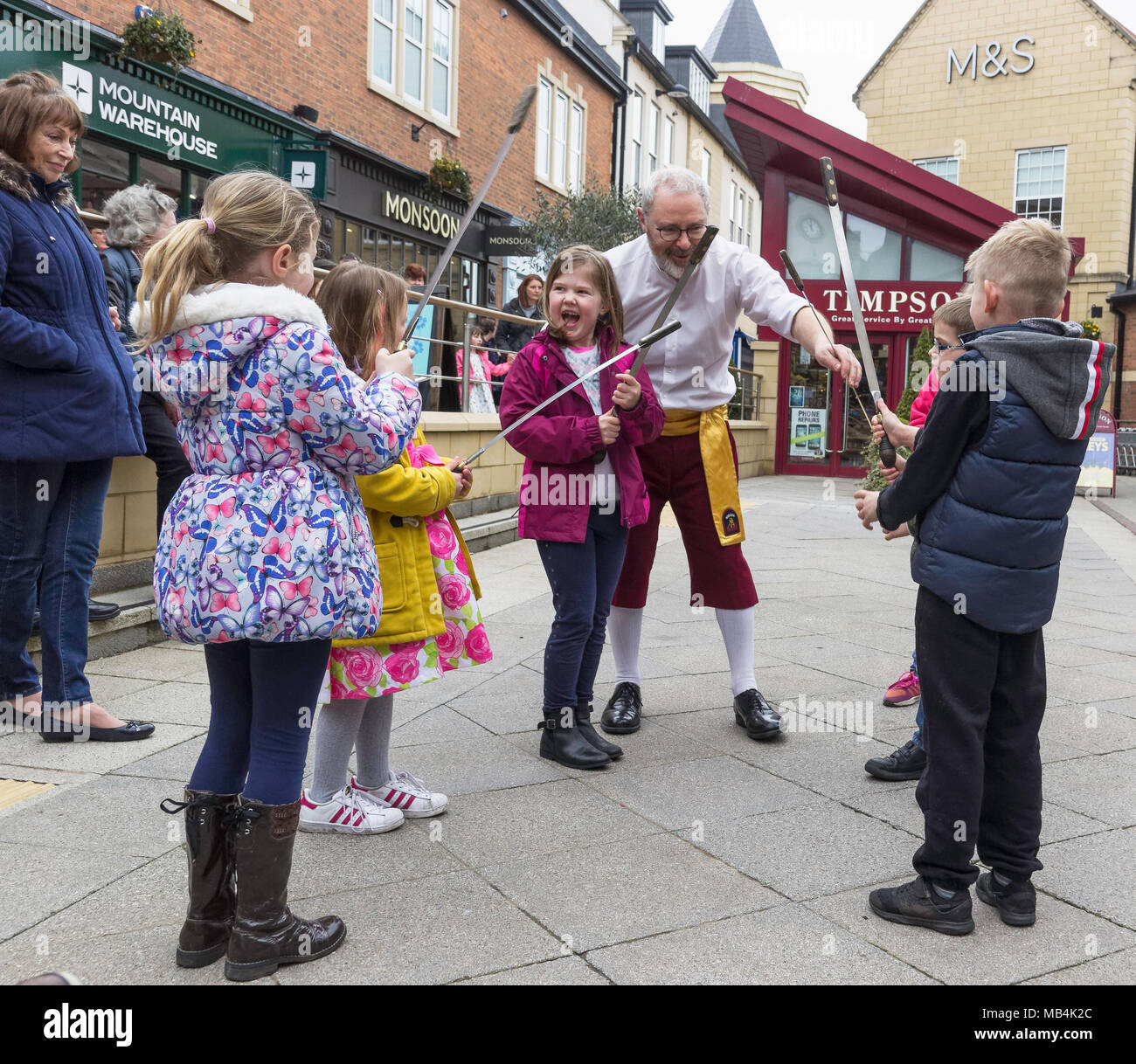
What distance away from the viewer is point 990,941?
100 inches

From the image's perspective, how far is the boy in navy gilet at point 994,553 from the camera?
100 inches

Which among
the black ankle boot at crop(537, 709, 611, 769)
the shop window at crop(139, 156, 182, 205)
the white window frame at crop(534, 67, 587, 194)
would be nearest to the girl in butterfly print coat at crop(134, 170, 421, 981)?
the black ankle boot at crop(537, 709, 611, 769)

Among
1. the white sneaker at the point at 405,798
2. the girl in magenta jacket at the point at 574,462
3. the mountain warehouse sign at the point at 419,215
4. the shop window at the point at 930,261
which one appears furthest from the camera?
the shop window at the point at 930,261

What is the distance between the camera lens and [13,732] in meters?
3.86

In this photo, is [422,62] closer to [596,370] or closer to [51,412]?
[51,412]

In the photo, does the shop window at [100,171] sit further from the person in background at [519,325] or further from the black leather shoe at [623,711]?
the black leather shoe at [623,711]

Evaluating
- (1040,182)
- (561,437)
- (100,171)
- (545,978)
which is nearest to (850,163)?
(1040,182)

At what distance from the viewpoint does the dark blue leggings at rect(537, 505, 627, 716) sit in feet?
12.1

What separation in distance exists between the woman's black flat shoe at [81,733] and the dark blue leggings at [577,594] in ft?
4.56

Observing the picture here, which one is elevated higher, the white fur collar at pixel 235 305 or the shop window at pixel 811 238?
the shop window at pixel 811 238

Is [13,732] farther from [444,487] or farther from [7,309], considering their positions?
[444,487]

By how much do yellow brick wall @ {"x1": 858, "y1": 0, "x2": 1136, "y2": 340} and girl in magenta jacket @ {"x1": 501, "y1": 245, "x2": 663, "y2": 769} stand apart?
81.0 ft

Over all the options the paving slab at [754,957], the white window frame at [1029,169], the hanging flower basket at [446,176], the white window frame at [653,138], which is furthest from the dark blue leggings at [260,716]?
the white window frame at [1029,169]
